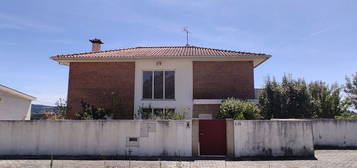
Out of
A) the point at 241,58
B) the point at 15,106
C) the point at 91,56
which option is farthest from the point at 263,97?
the point at 15,106

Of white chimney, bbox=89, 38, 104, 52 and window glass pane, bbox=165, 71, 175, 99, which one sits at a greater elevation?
white chimney, bbox=89, 38, 104, 52

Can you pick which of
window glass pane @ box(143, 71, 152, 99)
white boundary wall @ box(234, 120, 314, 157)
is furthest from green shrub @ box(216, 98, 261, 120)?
window glass pane @ box(143, 71, 152, 99)

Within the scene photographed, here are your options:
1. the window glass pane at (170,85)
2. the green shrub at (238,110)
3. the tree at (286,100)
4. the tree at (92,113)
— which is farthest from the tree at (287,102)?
the tree at (92,113)

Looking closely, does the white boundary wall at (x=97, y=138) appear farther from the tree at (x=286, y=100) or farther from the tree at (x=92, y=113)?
the tree at (x=286, y=100)

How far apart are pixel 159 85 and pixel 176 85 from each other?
3.56ft

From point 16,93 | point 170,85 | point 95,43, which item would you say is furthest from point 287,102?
point 16,93

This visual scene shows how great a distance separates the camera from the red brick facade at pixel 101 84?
1719 centimetres

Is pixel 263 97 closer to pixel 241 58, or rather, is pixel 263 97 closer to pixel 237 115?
pixel 241 58

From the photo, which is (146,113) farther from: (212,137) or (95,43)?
(95,43)

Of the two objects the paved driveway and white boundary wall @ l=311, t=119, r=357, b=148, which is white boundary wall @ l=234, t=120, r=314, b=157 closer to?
the paved driveway

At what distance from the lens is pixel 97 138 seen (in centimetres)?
1218

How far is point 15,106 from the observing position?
21719 mm

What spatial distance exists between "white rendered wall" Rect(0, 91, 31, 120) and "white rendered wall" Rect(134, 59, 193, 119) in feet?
35.2

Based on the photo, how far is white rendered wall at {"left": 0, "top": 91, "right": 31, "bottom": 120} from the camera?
800 inches
